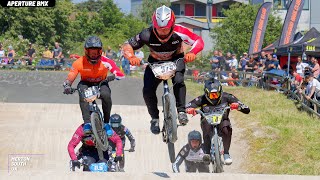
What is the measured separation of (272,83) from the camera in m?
25.6

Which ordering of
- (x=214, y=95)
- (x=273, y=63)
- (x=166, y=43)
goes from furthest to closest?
(x=273, y=63)
(x=214, y=95)
(x=166, y=43)

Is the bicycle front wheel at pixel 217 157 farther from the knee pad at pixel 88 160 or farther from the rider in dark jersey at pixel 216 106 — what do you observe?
the knee pad at pixel 88 160

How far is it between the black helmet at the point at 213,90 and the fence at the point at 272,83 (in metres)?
6.33

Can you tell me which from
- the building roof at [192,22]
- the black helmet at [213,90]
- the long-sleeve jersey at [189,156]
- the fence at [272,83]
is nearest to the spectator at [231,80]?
the fence at [272,83]

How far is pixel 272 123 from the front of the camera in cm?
1967

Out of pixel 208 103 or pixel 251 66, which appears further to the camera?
pixel 251 66

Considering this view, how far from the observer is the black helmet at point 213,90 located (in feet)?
42.6

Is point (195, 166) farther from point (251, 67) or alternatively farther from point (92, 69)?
point (251, 67)

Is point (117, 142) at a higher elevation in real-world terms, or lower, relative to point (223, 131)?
lower

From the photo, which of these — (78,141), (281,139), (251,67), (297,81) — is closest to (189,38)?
(78,141)

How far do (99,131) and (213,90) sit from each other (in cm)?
198

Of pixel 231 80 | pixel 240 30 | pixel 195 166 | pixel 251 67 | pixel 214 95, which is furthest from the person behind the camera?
pixel 240 30

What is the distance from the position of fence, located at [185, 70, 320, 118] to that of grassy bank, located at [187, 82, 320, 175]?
0.25 metres

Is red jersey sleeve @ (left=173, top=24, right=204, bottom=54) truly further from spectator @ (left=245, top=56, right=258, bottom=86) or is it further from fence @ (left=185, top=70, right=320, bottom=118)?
spectator @ (left=245, top=56, right=258, bottom=86)
